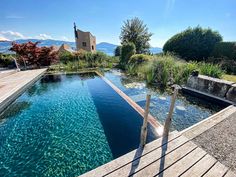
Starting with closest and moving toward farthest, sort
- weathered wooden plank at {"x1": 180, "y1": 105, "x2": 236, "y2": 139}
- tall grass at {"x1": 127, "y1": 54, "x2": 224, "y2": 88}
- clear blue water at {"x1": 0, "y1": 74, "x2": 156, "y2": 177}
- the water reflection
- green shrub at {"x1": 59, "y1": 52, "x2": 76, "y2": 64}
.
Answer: clear blue water at {"x1": 0, "y1": 74, "x2": 156, "y2": 177} → weathered wooden plank at {"x1": 180, "y1": 105, "x2": 236, "y2": 139} → the water reflection → tall grass at {"x1": 127, "y1": 54, "x2": 224, "y2": 88} → green shrub at {"x1": 59, "y1": 52, "x2": 76, "y2": 64}

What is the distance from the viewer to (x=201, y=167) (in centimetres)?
176

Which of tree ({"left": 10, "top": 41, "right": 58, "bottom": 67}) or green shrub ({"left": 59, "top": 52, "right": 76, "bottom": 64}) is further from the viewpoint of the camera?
green shrub ({"left": 59, "top": 52, "right": 76, "bottom": 64})

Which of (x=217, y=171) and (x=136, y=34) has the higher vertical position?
(x=136, y=34)

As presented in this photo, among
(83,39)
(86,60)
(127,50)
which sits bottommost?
(86,60)

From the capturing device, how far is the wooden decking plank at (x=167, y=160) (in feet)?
5.46

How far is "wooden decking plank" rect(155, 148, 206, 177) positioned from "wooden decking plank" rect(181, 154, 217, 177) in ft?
0.14

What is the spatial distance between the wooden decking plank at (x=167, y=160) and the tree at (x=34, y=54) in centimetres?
1422

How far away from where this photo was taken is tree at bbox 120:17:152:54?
73.8 feet

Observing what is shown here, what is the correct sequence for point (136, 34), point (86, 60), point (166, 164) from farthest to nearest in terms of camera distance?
point (136, 34)
point (86, 60)
point (166, 164)

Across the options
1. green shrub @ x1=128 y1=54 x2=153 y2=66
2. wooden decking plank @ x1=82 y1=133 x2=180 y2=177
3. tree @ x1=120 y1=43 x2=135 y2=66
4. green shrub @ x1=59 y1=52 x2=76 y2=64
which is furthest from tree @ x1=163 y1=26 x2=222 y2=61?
wooden decking plank @ x1=82 y1=133 x2=180 y2=177

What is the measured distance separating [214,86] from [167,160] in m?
4.41

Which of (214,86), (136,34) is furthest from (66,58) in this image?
(214,86)

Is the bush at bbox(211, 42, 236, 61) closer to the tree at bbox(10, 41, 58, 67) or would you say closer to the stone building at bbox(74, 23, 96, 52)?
the tree at bbox(10, 41, 58, 67)

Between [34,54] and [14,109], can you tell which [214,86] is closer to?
[14,109]
